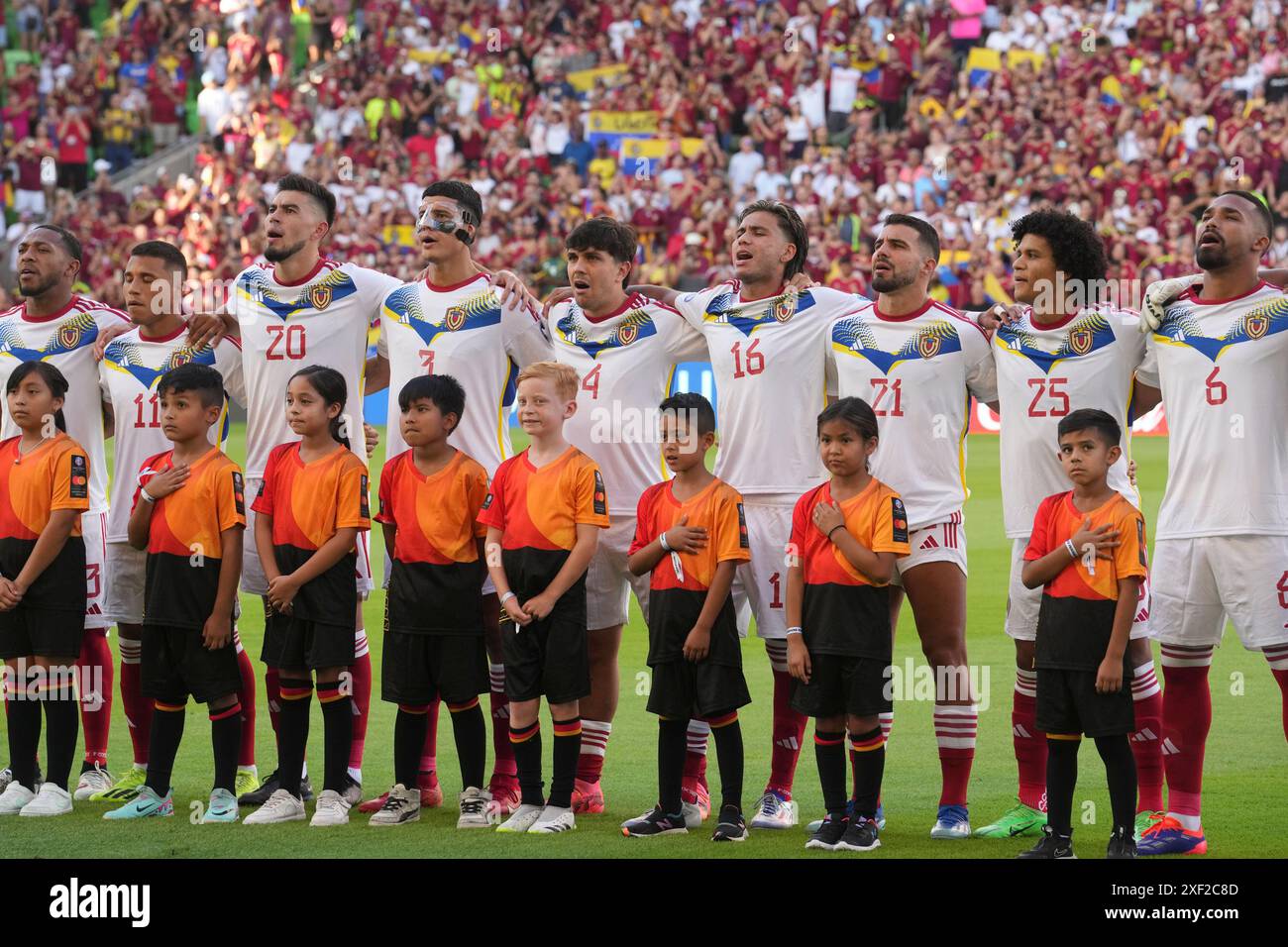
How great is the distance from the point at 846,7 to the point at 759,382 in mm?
23988

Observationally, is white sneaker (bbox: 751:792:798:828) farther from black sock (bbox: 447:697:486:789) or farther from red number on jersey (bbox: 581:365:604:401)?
red number on jersey (bbox: 581:365:604:401)

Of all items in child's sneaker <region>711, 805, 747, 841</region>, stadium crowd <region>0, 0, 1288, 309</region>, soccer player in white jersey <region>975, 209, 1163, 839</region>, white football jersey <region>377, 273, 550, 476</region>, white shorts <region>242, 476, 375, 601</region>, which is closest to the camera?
child's sneaker <region>711, 805, 747, 841</region>

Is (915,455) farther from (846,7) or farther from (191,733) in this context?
(846,7)

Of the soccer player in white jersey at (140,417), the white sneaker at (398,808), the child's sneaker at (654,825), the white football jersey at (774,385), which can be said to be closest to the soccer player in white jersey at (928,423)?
the white football jersey at (774,385)

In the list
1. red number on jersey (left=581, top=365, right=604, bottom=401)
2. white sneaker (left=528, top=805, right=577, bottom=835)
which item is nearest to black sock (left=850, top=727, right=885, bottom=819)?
white sneaker (left=528, top=805, right=577, bottom=835)

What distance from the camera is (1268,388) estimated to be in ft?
21.4

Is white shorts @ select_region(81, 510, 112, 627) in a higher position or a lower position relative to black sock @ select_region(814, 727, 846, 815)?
higher

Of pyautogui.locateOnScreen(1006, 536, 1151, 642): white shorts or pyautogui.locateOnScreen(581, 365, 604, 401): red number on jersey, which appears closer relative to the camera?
pyautogui.locateOnScreen(1006, 536, 1151, 642): white shorts

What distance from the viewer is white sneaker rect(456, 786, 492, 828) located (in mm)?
6898

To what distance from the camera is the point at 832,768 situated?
6555mm

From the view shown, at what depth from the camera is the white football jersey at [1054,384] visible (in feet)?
22.3

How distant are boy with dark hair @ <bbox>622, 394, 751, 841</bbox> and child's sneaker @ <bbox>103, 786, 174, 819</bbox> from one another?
6.70 feet
